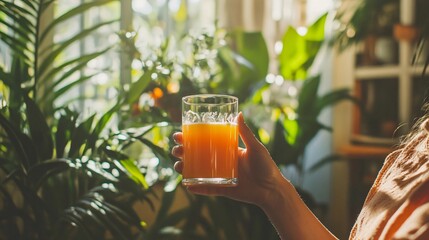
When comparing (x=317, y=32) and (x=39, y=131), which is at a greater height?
(x=317, y=32)

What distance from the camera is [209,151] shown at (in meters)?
1.18

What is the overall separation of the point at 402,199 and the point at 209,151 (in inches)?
15.1

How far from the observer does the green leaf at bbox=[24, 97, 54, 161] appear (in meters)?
1.42

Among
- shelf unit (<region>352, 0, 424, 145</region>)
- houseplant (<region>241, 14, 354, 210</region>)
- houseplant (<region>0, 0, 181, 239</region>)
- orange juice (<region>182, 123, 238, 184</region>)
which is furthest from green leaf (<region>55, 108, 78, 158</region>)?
shelf unit (<region>352, 0, 424, 145</region>)

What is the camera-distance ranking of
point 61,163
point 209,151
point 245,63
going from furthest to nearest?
point 245,63
point 61,163
point 209,151

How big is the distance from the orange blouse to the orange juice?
0.29 m

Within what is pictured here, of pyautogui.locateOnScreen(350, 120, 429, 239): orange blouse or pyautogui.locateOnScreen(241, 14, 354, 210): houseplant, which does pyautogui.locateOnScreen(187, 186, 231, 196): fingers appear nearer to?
pyautogui.locateOnScreen(350, 120, 429, 239): orange blouse

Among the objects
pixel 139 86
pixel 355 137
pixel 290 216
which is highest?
pixel 139 86

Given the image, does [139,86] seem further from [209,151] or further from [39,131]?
[209,151]

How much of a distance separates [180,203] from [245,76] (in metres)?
0.67

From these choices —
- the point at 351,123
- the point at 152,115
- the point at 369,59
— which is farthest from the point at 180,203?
the point at 369,59

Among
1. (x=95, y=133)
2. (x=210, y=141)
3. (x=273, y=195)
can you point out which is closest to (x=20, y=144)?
(x=95, y=133)

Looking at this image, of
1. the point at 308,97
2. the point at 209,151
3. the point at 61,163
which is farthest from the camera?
the point at 308,97

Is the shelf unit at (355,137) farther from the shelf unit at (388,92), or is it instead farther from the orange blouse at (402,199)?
the orange blouse at (402,199)
